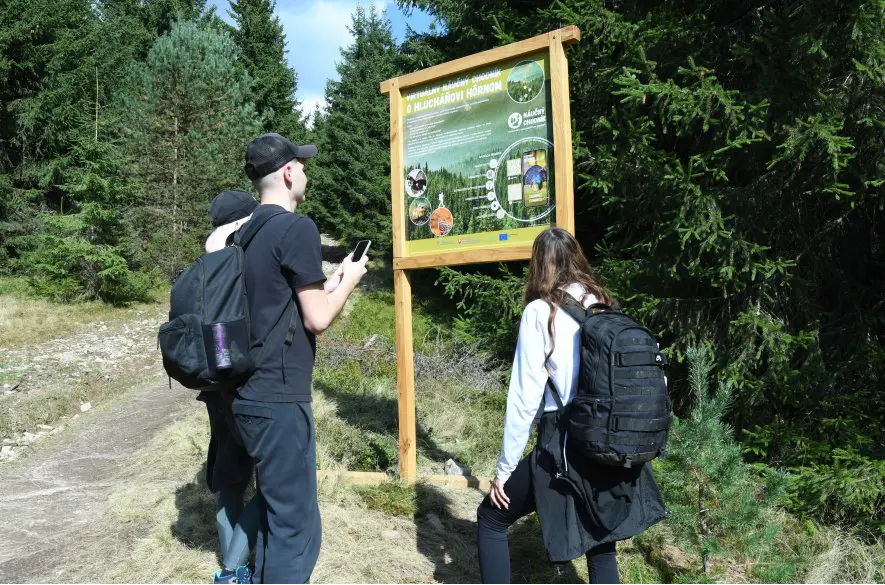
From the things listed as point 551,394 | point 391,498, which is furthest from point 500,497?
point 391,498

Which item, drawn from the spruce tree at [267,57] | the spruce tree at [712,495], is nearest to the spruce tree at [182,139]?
the spruce tree at [267,57]

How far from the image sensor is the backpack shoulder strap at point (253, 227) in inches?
94.9

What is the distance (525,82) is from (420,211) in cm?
120

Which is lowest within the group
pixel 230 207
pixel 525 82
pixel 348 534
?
pixel 348 534

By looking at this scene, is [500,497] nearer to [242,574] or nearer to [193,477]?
[242,574]

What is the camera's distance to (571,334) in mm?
2445

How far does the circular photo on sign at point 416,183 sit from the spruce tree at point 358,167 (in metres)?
13.0

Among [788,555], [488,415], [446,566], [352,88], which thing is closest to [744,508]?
[788,555]

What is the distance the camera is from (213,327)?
2273mm

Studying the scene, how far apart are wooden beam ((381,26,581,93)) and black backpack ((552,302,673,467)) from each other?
2.40 meters

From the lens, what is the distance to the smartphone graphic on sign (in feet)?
13.4

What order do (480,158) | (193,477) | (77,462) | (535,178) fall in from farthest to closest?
(77,462)
(193,477)
(480,158)
(535,178)

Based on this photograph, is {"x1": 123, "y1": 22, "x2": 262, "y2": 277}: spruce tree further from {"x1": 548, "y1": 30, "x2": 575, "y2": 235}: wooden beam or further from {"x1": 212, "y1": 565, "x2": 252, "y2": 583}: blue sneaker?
{"x1": 212, "y1": 565, "x2": 252, "y2": 583}: blue sneaker

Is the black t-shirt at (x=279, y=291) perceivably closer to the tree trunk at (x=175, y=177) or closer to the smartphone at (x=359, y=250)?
the smartphone at (x=359, y=250)
